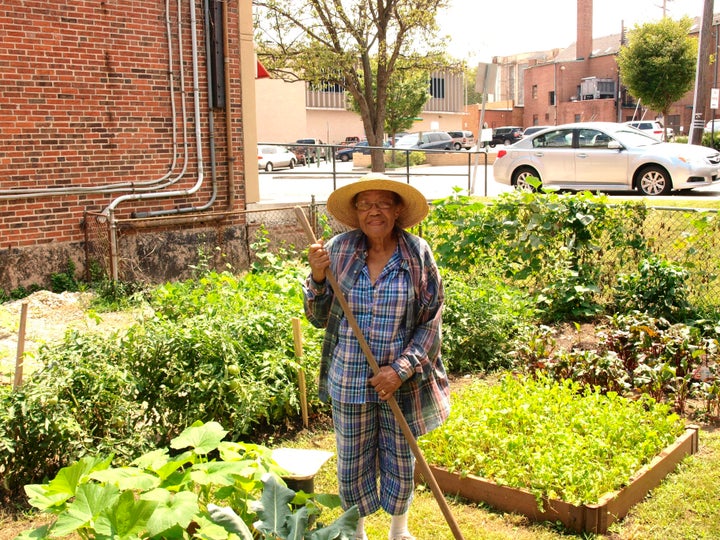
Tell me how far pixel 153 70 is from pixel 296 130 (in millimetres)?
46840

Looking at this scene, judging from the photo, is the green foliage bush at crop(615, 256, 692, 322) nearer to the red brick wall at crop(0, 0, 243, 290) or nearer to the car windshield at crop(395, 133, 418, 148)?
the red brick wall at crop(0, 0, 243, 290)

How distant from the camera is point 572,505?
3.63 metres

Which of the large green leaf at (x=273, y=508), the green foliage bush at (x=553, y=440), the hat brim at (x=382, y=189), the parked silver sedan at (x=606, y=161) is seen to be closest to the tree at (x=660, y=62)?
the parked silver sedan at (x=606, y=161)

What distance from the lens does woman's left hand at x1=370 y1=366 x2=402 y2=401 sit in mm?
3016

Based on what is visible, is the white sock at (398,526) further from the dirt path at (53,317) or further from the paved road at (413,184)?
the paved road at (413,184)

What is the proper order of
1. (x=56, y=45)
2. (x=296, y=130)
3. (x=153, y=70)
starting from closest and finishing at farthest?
(x=56, y=45) → (x=153, y=70) → (x=296, y=130)

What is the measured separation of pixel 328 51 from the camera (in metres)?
25.8

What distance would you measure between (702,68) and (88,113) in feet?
55.2

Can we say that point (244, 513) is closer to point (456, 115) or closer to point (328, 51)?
point (328, 51)

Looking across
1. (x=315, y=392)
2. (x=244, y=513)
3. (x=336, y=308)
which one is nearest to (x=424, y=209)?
(x=336, y=308)

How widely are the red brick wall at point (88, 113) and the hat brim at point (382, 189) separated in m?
6.56

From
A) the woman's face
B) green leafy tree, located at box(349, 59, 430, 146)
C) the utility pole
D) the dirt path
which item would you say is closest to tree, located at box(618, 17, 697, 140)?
green leafy tree, located at box(349, 59, 430, 146)

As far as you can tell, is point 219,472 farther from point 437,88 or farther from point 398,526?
point 437,88

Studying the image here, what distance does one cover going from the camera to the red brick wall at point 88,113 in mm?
8812
